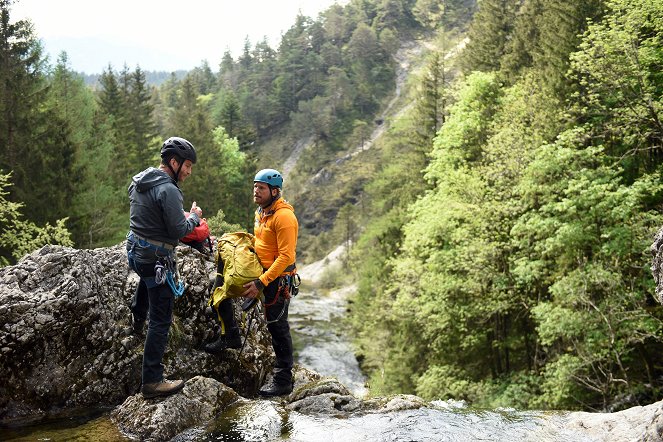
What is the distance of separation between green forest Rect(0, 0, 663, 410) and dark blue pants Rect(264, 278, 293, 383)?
8.98 metres

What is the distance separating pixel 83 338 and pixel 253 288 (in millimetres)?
2543

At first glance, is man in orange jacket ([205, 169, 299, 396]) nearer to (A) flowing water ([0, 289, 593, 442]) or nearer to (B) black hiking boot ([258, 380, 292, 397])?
(B) black hiking boot ([258, 380, 292, 397])

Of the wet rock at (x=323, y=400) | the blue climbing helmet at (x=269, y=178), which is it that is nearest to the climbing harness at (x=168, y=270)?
the blue climbing helmet at (x=269, y=178)

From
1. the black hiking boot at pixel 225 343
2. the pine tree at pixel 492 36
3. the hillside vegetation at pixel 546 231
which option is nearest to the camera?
the black hiking boot at pixel 225 343

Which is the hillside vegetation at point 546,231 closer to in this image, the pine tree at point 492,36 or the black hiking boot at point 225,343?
the pine tree at point 492,36

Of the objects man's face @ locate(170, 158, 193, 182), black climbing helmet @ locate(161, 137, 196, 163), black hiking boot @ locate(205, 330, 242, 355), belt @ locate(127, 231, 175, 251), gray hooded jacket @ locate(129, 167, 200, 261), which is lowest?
black hiking boot @ locate(205, 330, 242, 355)

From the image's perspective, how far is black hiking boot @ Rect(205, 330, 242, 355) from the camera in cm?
751

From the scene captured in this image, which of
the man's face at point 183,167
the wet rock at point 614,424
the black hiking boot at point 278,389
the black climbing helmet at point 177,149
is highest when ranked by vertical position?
the black climbing helmet at point 177,149

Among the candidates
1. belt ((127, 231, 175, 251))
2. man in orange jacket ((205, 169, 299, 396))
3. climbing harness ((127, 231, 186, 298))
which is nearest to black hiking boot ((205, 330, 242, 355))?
man in orange jacket ((205, 169, 299, 396))

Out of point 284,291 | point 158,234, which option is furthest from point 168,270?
point 284,291

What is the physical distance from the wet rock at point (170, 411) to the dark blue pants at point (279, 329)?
0.94 m

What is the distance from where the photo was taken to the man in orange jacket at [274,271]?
644 centimetres

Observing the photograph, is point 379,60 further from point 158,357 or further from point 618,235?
point 158,357

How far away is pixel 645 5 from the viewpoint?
48.0 ft
